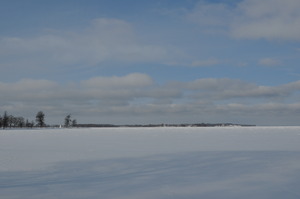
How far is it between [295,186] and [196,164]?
4809mm

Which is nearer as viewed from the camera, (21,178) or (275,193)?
(275,193)

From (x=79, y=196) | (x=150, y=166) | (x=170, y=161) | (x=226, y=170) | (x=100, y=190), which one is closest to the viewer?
(x=79, y=196)

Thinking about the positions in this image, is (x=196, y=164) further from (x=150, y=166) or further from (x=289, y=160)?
(x=289, y=160)

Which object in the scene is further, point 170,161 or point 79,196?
point 170,161

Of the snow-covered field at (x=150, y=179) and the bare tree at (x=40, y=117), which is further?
the bare tree at (x=40, y=117)

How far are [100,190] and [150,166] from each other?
4.32 m

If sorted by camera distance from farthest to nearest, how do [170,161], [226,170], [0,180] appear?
[170,161], [226,170], [0,180]

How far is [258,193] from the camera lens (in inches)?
306

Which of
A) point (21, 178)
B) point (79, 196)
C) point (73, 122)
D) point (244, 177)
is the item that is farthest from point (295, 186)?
point (73, 122)

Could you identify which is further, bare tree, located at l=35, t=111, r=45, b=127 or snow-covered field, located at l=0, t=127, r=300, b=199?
bare tree, located at l=35, t=111, r=45, b=127

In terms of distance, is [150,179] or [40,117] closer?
[150,179]

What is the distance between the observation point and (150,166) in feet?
40.1

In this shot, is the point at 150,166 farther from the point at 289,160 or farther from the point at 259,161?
the point at 289,160

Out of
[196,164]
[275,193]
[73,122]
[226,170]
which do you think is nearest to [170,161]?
[196,164]
